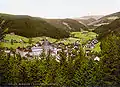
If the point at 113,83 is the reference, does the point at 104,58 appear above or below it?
above

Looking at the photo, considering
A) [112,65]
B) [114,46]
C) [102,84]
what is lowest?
[102,84]

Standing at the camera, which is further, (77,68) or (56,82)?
(77,68)

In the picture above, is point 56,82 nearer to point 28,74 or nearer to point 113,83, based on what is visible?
point 28,74

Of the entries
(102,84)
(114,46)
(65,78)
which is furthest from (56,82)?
(114,46)

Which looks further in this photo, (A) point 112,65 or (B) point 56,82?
(A) point 112,65

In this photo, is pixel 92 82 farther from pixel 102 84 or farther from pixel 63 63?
pixel 63 63

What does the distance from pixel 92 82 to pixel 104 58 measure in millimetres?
5406

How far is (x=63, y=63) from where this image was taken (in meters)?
53.0

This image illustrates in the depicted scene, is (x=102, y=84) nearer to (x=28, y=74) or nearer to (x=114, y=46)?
(x=114, y=46)

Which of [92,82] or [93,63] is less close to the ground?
[93,63]

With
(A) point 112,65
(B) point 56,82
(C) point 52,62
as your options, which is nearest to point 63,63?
(C) point 52,62

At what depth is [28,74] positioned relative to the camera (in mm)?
51625

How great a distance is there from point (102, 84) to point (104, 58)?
4.94 m

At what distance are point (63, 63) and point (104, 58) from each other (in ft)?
25.9
